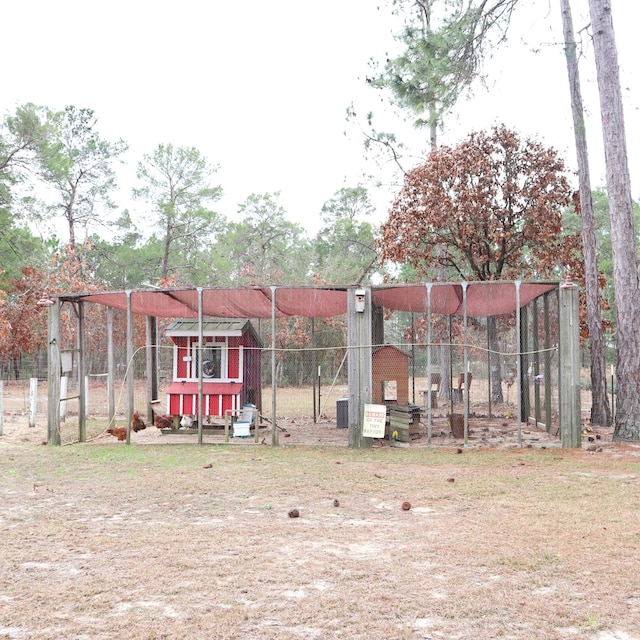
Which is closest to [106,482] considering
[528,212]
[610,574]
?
[610,574]

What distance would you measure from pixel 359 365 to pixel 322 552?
18.7 feet

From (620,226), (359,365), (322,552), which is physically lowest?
(322,552)

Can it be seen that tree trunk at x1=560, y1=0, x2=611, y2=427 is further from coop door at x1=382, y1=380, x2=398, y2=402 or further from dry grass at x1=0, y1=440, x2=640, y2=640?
dry grass at x1=0, y1=440, x2=640, y2=640

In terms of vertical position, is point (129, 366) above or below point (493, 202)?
below

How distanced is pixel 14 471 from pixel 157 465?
1.70 metres

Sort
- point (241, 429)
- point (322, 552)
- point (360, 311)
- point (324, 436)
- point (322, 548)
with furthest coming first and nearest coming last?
1. point (324, 436)
2. point (241, 429)
3. point (360, 311)
4. point (322, 548)
5. point (322, 552)

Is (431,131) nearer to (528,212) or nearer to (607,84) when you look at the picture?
(528,212)

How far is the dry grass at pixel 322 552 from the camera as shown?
3627 mm

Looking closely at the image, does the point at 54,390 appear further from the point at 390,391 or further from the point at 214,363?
the point at 390,391

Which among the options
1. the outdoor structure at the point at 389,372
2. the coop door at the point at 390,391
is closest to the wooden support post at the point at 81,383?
the outdoor structure at the point at 389,372

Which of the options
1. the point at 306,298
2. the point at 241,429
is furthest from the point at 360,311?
the point at 241,429

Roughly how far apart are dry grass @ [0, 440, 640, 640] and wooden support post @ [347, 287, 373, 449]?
1808 mm

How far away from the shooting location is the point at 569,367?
1010 cm

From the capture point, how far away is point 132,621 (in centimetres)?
363
